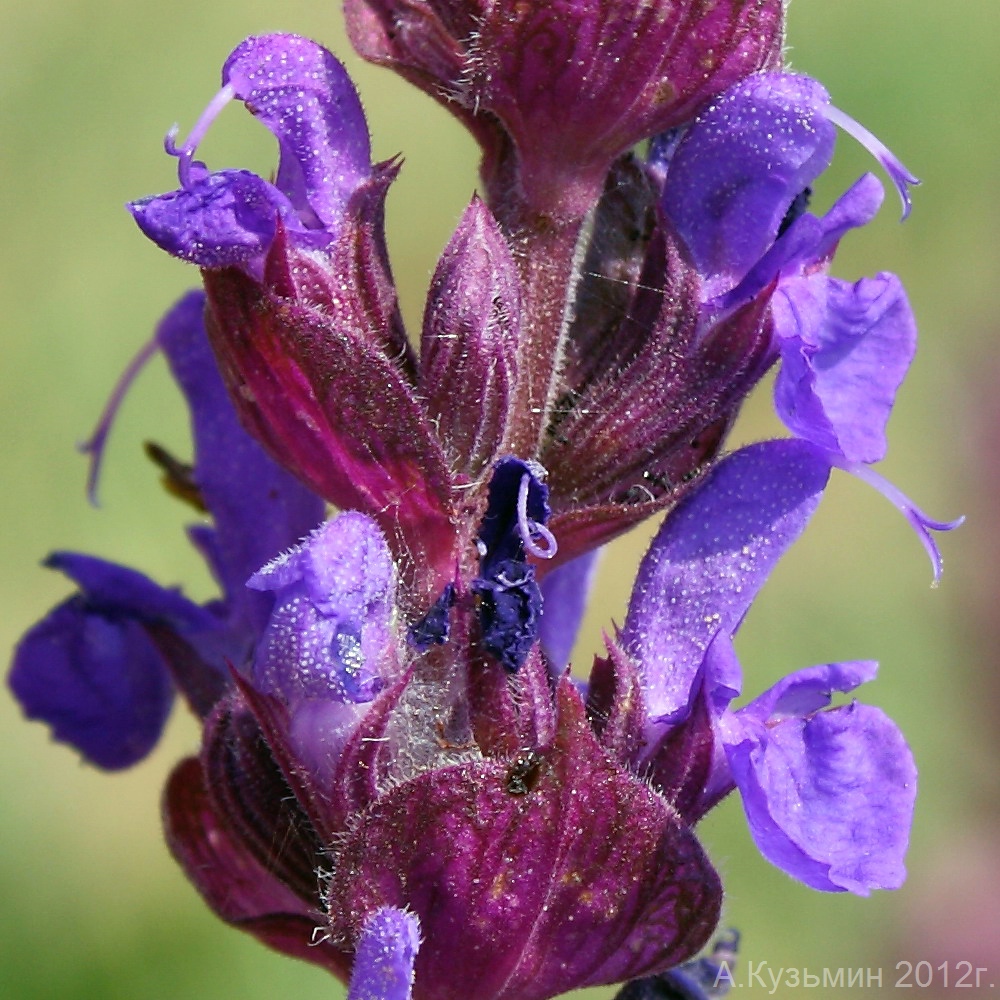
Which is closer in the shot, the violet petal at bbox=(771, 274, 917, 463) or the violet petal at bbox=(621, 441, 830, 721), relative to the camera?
the violet petal at bbox=(771, 274, 917, 463)

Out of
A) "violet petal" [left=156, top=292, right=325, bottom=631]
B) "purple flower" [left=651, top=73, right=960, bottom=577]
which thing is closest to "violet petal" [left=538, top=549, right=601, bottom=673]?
"violet petal" [left=156, top=292, right=325, bottom=631]

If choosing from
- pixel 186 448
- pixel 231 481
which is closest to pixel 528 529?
pixel 231 481

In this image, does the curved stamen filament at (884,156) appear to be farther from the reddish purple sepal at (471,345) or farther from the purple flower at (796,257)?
the reddish purple sepal at (471,345)

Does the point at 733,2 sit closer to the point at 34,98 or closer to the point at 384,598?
the point at 384,598

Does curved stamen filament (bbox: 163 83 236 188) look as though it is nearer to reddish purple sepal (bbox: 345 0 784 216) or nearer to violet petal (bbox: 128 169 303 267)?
violet petal (bbox: 128 169 303 267)

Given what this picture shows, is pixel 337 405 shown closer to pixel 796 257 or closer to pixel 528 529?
pixel 528 529

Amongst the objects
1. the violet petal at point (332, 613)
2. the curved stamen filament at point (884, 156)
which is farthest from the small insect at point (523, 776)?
the curved stamen filament at point (884, 156)

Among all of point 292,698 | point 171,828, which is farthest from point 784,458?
point 171,828
